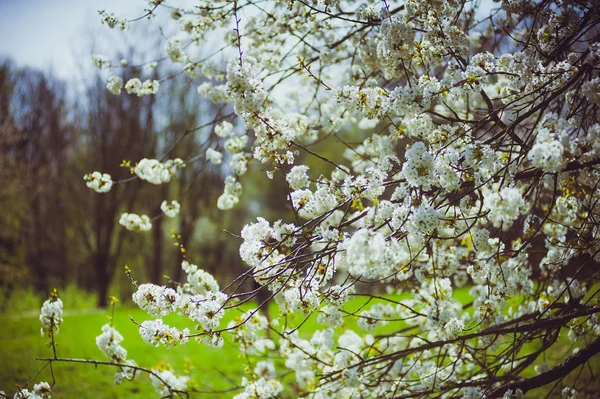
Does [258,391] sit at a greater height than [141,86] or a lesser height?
lesser

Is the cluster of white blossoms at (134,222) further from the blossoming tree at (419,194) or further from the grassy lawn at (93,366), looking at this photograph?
the grassy lawn at (93,366)

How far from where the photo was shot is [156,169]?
140 inches

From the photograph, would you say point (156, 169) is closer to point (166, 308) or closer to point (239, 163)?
point (239, 163)

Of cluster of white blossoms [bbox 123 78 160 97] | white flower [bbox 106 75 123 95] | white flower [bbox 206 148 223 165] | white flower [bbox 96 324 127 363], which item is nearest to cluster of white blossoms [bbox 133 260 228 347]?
white flower [bbox 96 324 127 363]

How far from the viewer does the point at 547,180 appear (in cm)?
208

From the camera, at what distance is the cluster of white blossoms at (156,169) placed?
349cm

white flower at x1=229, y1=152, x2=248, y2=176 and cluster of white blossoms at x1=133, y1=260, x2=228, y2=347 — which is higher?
white flower at x1=229, y1=152, x2=248, y2=176

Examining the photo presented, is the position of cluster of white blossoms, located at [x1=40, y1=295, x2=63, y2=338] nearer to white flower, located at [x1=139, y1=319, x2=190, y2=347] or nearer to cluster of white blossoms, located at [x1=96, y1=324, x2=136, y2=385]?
cluster of white blossoms, located at [x1=96, y1=324, x2=136, y2=385]

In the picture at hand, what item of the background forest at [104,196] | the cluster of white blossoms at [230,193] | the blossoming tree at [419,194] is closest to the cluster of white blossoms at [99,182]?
the blossoming tree at [419,194]

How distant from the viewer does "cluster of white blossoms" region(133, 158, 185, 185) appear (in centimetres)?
349

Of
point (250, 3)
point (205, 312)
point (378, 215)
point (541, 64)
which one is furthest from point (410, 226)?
point (250, 3)

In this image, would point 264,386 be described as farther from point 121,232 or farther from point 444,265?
point 121,232

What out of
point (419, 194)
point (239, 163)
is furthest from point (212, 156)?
point (419, 194)

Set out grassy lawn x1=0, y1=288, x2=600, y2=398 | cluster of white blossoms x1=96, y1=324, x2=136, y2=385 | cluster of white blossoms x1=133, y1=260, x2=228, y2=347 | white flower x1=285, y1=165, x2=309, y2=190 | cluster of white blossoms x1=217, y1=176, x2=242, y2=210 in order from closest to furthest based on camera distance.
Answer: cluster of white blossoms x1=133, y1=260, x2=228, y2=347 → white flower x1=285, y1=165, x2=309, y2=190 → cluster of white blossoms x1=96, y1=324, x2=136, y2=385 → cluster of white blossoms x1=217, y1=176, x2=242, y2=210 → grassy lawn x1=0, y1=288, x2=600, y2=398
